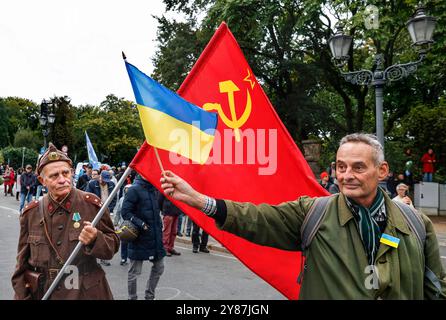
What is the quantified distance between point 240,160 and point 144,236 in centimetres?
263

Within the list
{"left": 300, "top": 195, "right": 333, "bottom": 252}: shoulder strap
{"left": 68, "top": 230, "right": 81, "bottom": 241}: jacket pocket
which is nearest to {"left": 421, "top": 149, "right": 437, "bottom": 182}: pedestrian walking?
{"left": 300, "top": 195, "right": 333, "bottom": 252}: shoulder strap

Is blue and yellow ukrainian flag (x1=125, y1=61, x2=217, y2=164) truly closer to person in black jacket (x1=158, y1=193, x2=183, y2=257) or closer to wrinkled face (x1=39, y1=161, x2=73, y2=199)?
wrinkled face (x1=39, y1=161, x2=73, y2=199)

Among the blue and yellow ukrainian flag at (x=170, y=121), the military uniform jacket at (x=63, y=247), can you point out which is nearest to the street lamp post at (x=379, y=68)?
the blue and yellow ukrainian flag at (x=170, y=121)

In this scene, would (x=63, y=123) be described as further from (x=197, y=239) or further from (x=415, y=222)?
(x=415, y=222)

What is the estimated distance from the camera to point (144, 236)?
516 centimetres

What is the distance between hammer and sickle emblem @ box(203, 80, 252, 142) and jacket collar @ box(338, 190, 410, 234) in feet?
3.97

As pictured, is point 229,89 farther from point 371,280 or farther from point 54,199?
point 371,280

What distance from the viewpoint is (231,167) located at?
2.98 m

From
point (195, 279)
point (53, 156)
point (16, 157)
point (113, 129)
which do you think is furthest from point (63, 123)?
point (53, 156)

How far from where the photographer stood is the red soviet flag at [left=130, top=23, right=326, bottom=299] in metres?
Result: 2.79

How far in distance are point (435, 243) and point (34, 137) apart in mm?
78379

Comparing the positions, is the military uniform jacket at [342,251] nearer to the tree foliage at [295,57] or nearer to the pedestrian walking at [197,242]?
the pedestrian walking at [197,242]

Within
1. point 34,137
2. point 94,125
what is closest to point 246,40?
point 94,125

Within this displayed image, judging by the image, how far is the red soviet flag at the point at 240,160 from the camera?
2.79 m
